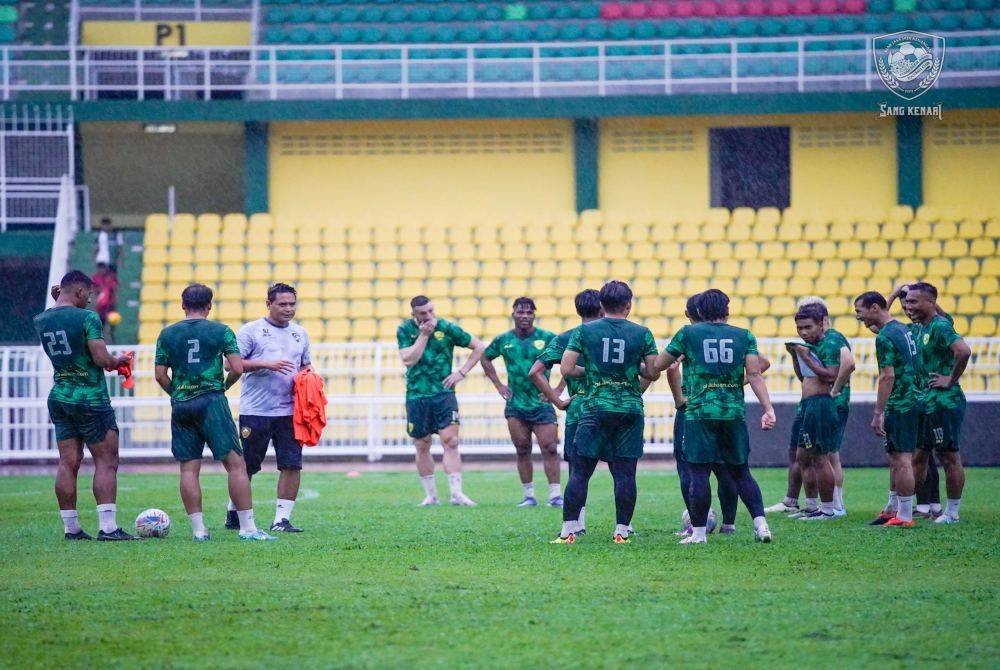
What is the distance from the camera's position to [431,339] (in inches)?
518

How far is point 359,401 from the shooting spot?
19578mm

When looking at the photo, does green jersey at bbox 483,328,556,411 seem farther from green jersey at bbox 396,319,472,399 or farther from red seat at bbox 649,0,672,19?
red seat at bbox 649,0,672,19

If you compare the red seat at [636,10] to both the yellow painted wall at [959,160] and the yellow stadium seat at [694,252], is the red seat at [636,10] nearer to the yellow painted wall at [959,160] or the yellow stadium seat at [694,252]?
the yellow painted wall at [959,160]

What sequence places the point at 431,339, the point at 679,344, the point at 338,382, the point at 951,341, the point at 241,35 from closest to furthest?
the point at 679,344, the point at 951,341, the point at 431,339, the point at 338,382, the point at 241,35

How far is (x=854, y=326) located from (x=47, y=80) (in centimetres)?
1490

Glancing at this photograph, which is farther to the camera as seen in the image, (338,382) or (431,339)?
(338,382)

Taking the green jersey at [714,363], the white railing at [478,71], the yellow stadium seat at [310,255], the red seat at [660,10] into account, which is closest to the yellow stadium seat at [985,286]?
the white railing at [478,71]

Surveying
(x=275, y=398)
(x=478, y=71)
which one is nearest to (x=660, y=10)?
Result: (x=478, y=71)

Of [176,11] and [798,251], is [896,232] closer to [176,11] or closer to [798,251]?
[798,251]

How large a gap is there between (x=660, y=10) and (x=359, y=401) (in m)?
12.4

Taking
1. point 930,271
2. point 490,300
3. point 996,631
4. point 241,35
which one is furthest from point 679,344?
point 241,35

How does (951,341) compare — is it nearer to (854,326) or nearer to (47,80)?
(854,326)

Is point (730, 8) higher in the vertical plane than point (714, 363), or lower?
higher

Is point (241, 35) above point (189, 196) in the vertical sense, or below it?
above
